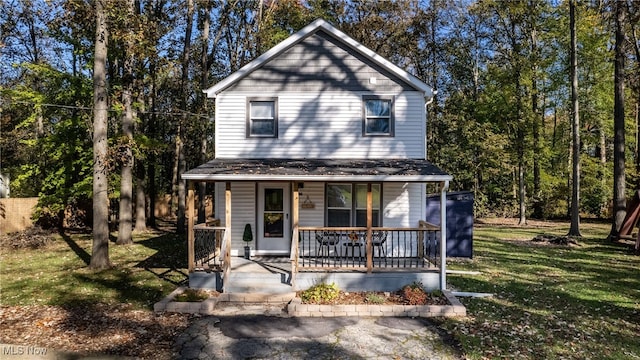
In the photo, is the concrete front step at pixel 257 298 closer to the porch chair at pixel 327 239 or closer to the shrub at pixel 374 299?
the shrub at pixel 374 299

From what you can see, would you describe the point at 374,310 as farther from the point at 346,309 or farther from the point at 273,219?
the point at 273,219

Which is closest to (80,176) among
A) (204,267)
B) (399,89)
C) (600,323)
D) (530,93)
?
(204,267)

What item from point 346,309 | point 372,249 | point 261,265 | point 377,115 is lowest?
point 346,309

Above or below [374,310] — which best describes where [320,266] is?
above

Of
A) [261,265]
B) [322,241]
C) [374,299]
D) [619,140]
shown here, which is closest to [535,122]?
[619,140]

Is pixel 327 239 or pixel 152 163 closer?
pixel 327 239

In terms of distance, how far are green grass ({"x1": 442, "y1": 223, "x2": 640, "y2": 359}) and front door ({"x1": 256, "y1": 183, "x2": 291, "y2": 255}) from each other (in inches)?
189

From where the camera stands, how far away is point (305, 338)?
22.9ft

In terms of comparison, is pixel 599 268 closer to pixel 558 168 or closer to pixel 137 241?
pixel 137 241

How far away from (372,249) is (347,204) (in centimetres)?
167

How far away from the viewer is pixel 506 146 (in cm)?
2528

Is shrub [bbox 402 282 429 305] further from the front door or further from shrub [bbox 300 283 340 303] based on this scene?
the front door

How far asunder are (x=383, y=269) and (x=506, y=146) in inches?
755

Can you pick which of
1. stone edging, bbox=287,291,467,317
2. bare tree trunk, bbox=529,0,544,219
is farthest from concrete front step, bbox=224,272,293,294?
bare tree trunk, bbox=529,0,544,219
